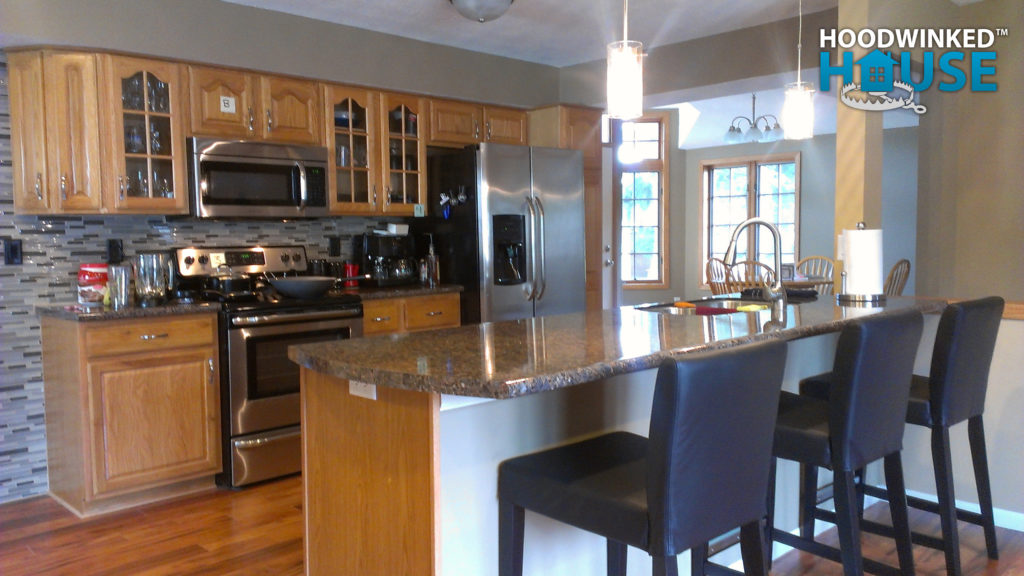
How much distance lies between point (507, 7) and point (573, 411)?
7.60 ft

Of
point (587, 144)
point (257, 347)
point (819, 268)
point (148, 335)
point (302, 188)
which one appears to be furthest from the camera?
point (819, 268)

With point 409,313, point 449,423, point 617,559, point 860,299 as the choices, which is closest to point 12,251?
point 409,313

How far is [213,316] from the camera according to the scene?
3549 millimetres

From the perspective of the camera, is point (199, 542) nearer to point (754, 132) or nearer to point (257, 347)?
point (257, 347)

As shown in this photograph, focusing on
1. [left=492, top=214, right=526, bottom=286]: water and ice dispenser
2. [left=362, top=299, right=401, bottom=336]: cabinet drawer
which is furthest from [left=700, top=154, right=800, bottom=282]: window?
[left=362, top=299, right=401, bottom=336]: cabinet drawer

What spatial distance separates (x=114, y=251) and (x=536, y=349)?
2.76 meters

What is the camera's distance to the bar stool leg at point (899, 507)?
7.41ft

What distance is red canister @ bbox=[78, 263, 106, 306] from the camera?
3.51 meters

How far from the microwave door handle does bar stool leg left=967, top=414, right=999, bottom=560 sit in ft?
10.4

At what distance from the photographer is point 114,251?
12.2ft

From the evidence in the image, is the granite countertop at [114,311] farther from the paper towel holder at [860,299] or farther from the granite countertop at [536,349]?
the paper towel holder at [860,299]

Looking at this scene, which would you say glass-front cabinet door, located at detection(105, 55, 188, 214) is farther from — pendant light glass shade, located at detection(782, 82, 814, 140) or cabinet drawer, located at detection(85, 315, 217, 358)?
pendant light glass shade, located at detection(782, 82, 814, 140)

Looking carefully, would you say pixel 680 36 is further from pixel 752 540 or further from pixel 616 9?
pixel 752 540

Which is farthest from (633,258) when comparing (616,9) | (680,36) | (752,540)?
(752,540)
